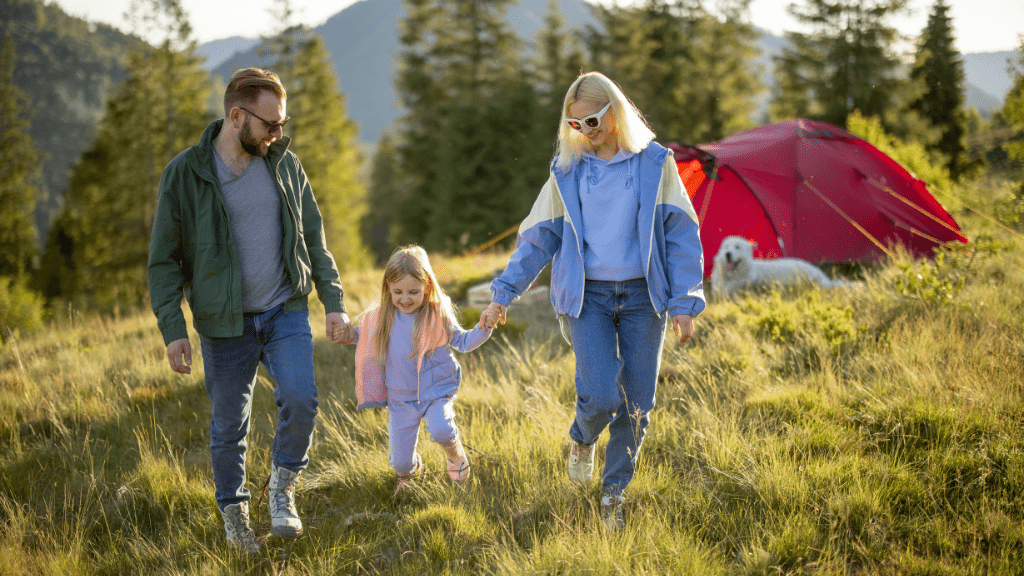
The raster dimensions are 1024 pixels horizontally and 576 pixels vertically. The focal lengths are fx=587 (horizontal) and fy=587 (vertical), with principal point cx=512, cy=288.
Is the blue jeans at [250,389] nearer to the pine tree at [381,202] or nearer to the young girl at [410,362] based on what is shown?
the young girl at [410,362]

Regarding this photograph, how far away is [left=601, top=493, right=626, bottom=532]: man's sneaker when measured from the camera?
8.00 ft

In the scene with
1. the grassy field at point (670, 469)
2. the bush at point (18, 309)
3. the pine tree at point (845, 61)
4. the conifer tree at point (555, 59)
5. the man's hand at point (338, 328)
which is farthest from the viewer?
the conifer tree at point (555, 59)

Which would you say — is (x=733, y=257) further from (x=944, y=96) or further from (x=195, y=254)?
(x=944, y=96)

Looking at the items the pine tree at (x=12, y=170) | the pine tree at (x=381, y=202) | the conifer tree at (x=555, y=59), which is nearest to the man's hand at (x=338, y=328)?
the conifer tree at (x=555, y=59)

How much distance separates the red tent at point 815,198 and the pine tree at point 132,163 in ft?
69.1

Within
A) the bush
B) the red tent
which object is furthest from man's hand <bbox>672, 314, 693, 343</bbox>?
the bush

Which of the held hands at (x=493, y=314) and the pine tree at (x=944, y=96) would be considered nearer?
the held hands at (x=493, y=314)

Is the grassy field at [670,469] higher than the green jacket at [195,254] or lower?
lower

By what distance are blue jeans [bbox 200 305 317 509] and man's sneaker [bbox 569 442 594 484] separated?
4.01ft

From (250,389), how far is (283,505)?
1.78ft

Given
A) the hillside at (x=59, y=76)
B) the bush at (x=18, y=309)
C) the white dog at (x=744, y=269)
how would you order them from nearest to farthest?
the white dog at (x=744, y=269) < the bush at (x=18, y=309) < the hillside at (x=59, y=76)

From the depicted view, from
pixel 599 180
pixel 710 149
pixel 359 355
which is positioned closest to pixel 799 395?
pixel 599 180

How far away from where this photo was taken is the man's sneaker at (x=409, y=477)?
295 centimetres

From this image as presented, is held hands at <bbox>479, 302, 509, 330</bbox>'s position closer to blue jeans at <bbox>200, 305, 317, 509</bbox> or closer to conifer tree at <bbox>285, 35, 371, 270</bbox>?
blue jeans at <bbox>200, 305, 317, 509</bbox>
